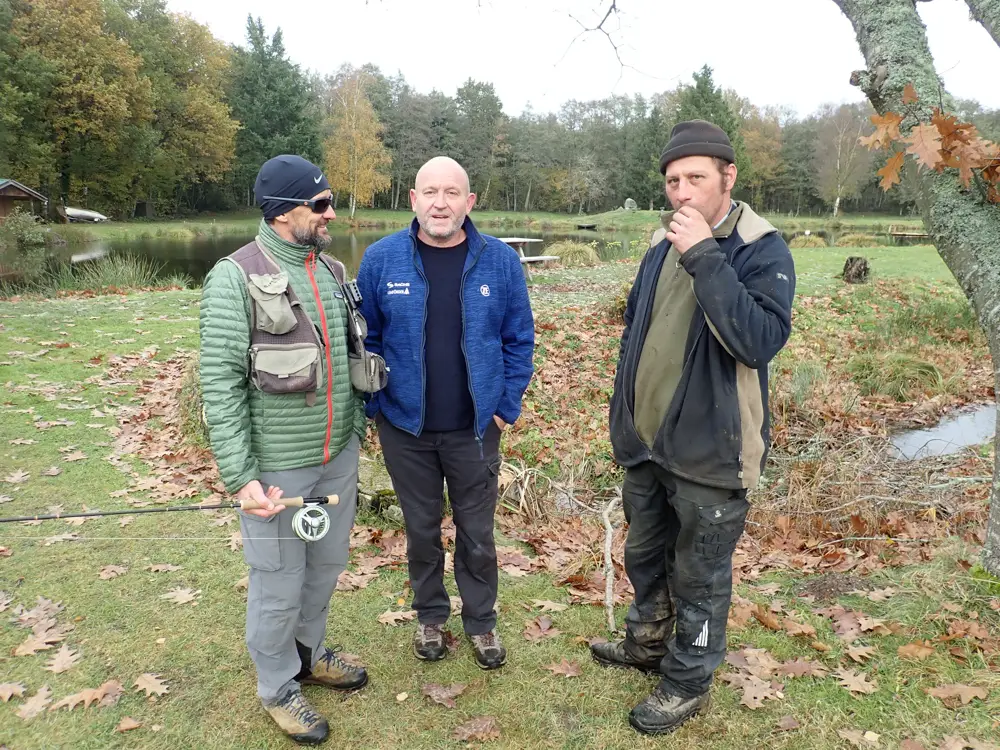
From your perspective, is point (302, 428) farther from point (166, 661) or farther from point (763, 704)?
point (763, 704)

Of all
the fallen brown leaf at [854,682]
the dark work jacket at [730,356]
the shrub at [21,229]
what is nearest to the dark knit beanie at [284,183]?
the dark work jacket at [730,356]

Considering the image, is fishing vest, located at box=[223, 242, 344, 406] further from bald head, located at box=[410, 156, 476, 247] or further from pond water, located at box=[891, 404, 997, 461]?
pond water, located at box=[891, 404, 997, 461]

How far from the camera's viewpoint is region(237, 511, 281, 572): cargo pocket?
2643mm

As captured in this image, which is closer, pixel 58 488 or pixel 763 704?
pixel 763 704

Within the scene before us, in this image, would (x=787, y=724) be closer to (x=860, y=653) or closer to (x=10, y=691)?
(x=860, y=653)

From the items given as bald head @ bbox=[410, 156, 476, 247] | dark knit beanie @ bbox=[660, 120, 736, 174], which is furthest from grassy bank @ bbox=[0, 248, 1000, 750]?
dark knit beanie @ bbox=[660, 120, 736, 174]

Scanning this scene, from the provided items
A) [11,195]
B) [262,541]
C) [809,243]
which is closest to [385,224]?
[11,195]

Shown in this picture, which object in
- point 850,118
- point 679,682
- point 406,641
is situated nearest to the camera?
point 679,682

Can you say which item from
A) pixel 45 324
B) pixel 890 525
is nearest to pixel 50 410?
pixel 45 324

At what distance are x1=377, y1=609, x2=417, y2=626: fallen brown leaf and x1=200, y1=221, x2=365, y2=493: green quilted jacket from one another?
1304 millimetres

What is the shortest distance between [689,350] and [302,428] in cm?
161

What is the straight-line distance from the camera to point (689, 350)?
2584mm

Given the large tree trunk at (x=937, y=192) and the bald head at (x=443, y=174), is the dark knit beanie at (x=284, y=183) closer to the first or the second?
the bald head at (x=443, y=174)

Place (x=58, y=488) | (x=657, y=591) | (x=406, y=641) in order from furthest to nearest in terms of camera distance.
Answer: (x=58, y=488), (x=406, y=641), (x=657, y=591)
